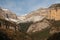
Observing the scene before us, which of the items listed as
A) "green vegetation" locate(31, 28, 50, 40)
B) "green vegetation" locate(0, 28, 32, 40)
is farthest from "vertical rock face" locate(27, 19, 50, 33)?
"green vegetation" locate(0, 28, 32, 40)

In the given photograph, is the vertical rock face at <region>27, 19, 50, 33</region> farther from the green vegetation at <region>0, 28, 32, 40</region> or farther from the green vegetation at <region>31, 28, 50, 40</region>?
the green vegetation at <region>0, 28, 32, 40</region>

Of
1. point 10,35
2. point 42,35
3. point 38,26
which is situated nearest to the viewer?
point 10,35

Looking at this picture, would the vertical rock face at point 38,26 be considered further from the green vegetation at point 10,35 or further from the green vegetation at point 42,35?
the green vegetation at point 10,35

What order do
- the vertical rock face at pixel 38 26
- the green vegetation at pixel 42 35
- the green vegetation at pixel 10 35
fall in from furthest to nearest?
the vertical rock face at pixel 38 26 < the green vegetation at pixel 42 35 < the green vegetation at pixel 10 35

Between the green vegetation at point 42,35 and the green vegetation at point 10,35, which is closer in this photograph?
the green vegetation at point 10,35

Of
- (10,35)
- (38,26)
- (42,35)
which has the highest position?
(10,35)

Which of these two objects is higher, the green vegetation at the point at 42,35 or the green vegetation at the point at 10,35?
the green vegetation at the point at 10,35

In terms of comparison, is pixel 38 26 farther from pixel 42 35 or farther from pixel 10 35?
pixel 10 35

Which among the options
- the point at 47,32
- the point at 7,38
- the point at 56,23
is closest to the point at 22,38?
the point at 7,38

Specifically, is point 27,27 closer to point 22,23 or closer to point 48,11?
point 22,23

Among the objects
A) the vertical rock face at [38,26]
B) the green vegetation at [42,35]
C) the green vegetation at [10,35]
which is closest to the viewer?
the green vegetation at [10,35]

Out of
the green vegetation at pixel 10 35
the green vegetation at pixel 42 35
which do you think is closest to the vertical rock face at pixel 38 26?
the green vegetation at pixel 42 35

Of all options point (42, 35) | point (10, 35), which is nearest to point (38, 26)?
point (42, 35)
